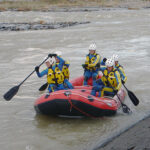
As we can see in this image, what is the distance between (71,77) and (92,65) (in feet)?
8.40

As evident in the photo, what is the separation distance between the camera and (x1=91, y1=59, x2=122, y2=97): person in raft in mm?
6742

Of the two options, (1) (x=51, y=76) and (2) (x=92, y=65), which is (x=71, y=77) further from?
(1) (x=51, y=76)

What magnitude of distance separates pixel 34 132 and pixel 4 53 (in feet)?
29.0

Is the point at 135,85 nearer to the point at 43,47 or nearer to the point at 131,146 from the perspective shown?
the point at 131,146

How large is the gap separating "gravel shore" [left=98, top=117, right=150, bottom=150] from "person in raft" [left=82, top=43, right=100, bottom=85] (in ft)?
8.07

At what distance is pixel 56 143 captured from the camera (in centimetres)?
585

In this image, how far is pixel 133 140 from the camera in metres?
5.08

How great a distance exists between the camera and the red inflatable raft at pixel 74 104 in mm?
6219

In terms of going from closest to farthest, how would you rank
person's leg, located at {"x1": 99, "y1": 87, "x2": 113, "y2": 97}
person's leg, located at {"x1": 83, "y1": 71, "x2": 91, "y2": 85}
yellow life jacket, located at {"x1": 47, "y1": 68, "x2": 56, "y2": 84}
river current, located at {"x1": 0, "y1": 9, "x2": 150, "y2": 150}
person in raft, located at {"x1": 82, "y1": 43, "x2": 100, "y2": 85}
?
1. river current, located at {"x1": 0, "y1": 9, "x2": 150, "y2": 150}
2. yellow life jacket, located at {"x1": 47, "y1": 68, "x2": 56, "y2": 84}
3. person's leg, located at {"x1": 99, "y1": 87, "x2": 113, "y2": 97}
4. person in raft, located at {"x1": 82, "y1": 43, "x2": 100, "y2": 85}
5. person's leg, located at {"x1": 83, "y1": 71, "x2": 91, "y2": 85}

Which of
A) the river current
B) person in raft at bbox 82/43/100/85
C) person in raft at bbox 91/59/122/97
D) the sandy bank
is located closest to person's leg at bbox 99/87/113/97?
person in raft at bbox 91/59/122/97

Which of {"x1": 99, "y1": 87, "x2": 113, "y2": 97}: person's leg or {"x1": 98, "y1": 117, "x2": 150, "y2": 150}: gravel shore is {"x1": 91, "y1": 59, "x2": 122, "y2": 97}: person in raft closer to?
{"x1": 99, "y1": 87, "x2": 113, "y2": 97}: person's leg

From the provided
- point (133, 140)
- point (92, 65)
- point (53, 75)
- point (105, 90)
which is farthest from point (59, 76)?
point (133, 140)

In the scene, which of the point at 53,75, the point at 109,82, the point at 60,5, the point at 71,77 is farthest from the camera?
the point at 60,5

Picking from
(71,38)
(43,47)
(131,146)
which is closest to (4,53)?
(43,47)
